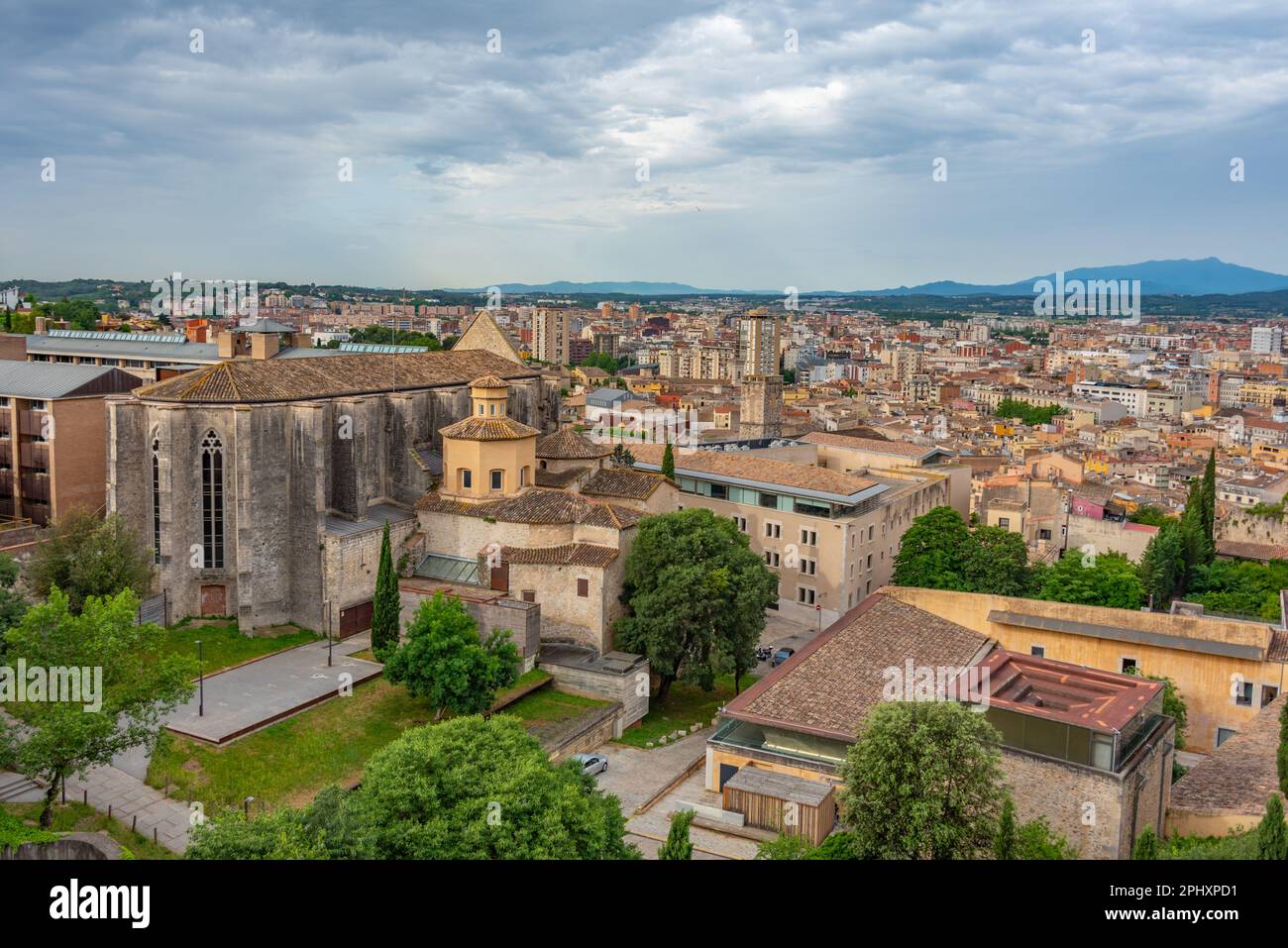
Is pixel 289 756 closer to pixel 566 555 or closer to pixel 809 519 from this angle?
pixel 566 555

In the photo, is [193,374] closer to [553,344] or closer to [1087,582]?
[1087,582]

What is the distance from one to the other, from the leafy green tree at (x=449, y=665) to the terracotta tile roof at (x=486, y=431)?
31.9 feet

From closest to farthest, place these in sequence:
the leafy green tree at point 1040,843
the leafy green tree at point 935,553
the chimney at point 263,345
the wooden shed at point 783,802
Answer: the leafy green tree at point 1040,843 < the wooden shed at point 783,802 < the leafy green tree at point 935,553 < the chimney at point 263,345

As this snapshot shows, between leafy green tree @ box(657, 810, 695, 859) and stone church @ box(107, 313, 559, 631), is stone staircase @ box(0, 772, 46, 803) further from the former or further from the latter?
leafy green tree @ box(657, 810, 695, 859)

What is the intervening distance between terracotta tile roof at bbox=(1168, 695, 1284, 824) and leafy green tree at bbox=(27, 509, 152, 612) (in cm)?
2980

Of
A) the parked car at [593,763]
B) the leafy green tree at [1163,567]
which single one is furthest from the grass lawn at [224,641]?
the leafy green tree at [1163,567]

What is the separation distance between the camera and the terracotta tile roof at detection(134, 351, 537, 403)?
34.8 meters

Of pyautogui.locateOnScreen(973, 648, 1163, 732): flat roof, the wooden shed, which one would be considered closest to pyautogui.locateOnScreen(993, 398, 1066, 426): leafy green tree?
pyautogui.locateOnScreen(973, 648, 1163, 732): flat roof

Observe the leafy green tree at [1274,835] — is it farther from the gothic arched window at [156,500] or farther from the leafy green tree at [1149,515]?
the leafy green tree at [1149,515]

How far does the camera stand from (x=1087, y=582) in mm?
41938

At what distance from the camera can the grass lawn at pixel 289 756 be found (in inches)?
970

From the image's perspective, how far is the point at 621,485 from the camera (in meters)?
40.6
